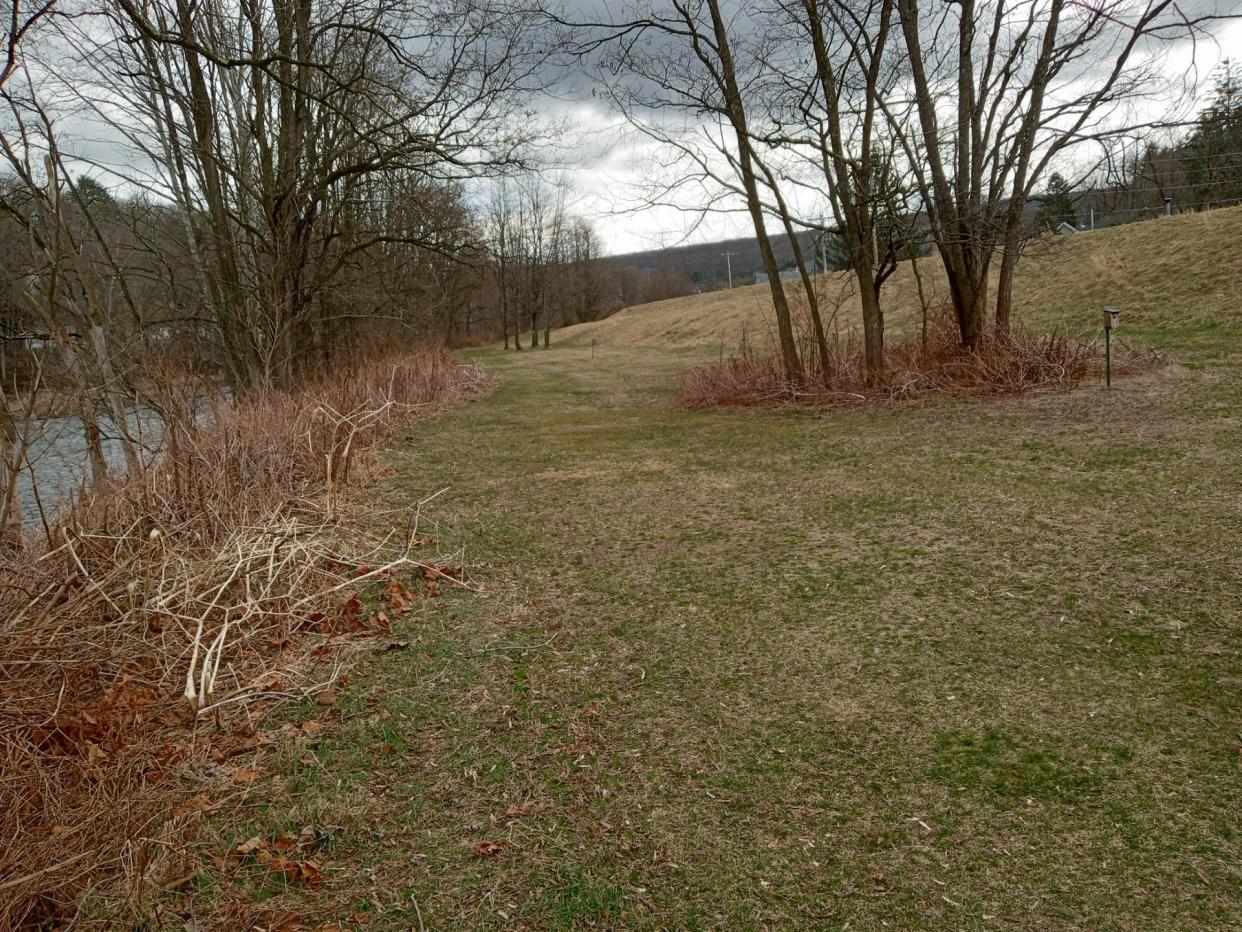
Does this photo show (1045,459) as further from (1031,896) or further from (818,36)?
(818,36)

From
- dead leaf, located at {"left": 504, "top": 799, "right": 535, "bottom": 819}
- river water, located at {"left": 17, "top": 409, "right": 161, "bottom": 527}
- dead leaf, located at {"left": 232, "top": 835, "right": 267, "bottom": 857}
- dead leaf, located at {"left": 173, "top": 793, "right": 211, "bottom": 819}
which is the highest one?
river water, located at {"left": 17, "top": 409, "right": 161, "bottom": 527}

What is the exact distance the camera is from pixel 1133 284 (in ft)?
55.7

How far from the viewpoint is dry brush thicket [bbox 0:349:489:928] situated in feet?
7.45

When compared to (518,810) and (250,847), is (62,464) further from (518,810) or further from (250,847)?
(518,810)

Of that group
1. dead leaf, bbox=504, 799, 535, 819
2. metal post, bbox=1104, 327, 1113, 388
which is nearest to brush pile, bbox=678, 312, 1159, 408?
metal post, bbox=1104, 327, 1113, 388

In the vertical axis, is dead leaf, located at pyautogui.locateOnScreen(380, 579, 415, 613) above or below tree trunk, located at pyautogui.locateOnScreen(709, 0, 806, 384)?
below

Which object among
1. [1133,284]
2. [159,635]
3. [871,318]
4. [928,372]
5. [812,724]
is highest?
[1133,284]

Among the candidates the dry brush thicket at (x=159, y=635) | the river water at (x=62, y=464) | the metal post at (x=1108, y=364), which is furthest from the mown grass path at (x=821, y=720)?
the river water at (x=62, y=464)

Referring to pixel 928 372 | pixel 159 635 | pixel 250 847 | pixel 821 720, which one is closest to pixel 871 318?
pixel 928 372

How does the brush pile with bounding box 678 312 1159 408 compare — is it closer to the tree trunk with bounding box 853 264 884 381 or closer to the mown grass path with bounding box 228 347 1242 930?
the tree trunk with bounding box 853 264 884 381

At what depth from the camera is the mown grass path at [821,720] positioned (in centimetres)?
208

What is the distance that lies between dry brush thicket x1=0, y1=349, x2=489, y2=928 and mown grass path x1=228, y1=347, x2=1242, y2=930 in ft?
1.20

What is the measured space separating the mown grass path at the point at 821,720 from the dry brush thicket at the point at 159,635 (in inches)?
14.4

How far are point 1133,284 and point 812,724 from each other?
59.3 feet
